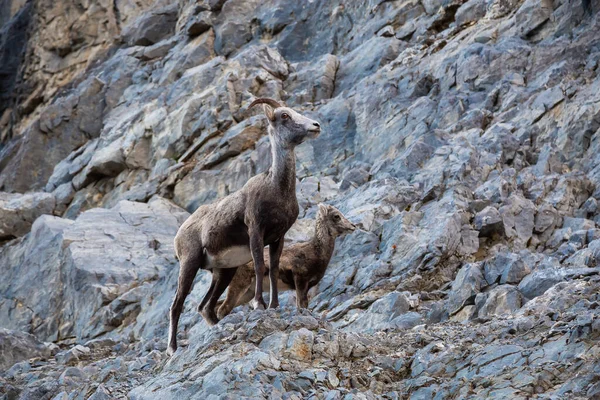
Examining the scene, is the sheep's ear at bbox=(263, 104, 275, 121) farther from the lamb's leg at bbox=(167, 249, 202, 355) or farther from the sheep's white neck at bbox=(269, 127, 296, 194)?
the lamb's leg at bbox=(167, 249, 202, 355)

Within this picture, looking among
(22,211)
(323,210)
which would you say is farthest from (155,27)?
(323,210)

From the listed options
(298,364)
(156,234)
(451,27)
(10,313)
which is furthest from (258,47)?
(298,364)

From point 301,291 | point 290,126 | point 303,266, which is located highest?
point 290,126

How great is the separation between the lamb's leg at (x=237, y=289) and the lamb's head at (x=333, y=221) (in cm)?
218

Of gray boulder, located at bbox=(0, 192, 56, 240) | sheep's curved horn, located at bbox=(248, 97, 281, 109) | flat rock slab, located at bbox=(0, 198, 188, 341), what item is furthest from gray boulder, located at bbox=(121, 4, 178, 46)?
sheep's curved horn, located at bbox=(248, 97, 281, 109)

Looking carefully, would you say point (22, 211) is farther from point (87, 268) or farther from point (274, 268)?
point (274, 268)

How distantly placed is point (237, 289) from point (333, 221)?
2.69 m

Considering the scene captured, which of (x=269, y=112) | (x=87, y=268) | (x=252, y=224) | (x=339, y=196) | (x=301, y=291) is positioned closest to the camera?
(x=252, y=224)

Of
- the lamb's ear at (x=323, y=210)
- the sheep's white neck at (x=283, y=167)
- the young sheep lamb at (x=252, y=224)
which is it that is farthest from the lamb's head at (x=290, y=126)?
the lamb's ear at (x=323, y=210)

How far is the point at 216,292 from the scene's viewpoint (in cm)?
1438

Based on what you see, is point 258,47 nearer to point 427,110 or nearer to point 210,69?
point 210,69

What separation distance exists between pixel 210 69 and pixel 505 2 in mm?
A: 11283

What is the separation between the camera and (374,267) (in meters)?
19.0

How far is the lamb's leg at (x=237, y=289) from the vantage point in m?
15.2
